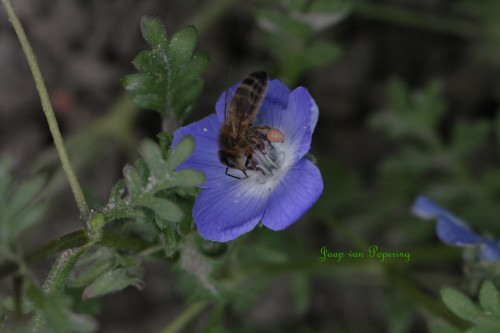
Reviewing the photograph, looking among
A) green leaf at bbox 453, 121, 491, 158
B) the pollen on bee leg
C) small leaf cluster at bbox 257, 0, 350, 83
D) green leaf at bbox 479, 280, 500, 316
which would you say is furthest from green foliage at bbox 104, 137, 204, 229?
green leaf at bbox 453, 121, 491, 158

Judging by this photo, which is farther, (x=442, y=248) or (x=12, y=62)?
(x=12, y=62)

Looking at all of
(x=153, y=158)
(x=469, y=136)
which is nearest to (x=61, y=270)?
(x=153, y=158)

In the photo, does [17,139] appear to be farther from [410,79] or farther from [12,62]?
[410,79]

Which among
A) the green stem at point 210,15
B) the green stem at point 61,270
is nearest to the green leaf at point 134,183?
the green stem at point 61,270

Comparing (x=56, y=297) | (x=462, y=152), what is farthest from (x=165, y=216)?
(x=462, y=152)

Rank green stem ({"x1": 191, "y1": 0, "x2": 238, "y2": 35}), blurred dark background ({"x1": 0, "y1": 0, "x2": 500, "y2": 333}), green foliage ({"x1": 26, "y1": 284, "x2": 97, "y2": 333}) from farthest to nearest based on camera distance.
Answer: blurred dark background ({"x1": 0, "y1": 0, "x2": 500, "y2": 333}), green stem ({"x1": 191, "y1": 0, "x2": 238, "y2": 35}), green foliage ({"x1": 26, "y1": 284, "x2": 97, "y2": 333})

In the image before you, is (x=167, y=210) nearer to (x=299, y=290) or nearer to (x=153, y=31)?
(x=153, y=31)

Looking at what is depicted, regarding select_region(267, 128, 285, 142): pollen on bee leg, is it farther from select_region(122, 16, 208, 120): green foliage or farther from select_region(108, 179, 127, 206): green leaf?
select_region(108, 179, 127, 206): green leaf
